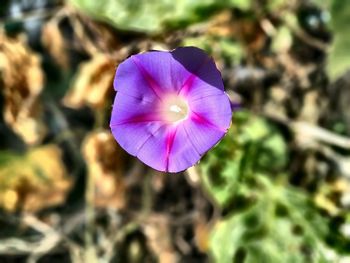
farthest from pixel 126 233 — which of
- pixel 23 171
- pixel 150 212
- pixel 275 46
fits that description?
pixel 275 46

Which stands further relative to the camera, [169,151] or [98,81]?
[98,81]

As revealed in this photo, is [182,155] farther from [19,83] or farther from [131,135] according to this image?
[19,83]

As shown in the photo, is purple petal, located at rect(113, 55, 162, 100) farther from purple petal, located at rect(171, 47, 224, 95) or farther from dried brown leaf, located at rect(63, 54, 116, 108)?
dried brown leaf, located at rect(63, 54, 116, 108)

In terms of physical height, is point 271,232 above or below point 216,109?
below

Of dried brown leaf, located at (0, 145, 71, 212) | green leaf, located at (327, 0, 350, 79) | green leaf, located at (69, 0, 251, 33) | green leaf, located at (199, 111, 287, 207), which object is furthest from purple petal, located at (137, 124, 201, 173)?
dried brown leaf, located at (0, 145, 71, 212)

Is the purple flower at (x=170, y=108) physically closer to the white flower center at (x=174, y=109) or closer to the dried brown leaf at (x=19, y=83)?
the white flower center at (x=174, y=109)

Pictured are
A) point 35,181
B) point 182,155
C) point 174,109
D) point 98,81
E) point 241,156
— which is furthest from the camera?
point 35,181

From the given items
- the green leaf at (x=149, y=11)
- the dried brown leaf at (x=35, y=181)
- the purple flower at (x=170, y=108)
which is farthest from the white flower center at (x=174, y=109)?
the dried brown leaf at (x=35, y=181)

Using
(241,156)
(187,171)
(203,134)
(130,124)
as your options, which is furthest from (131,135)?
(187,171)

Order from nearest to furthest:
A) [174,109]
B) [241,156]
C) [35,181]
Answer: [174,109] → [241,156] → [35,181]
